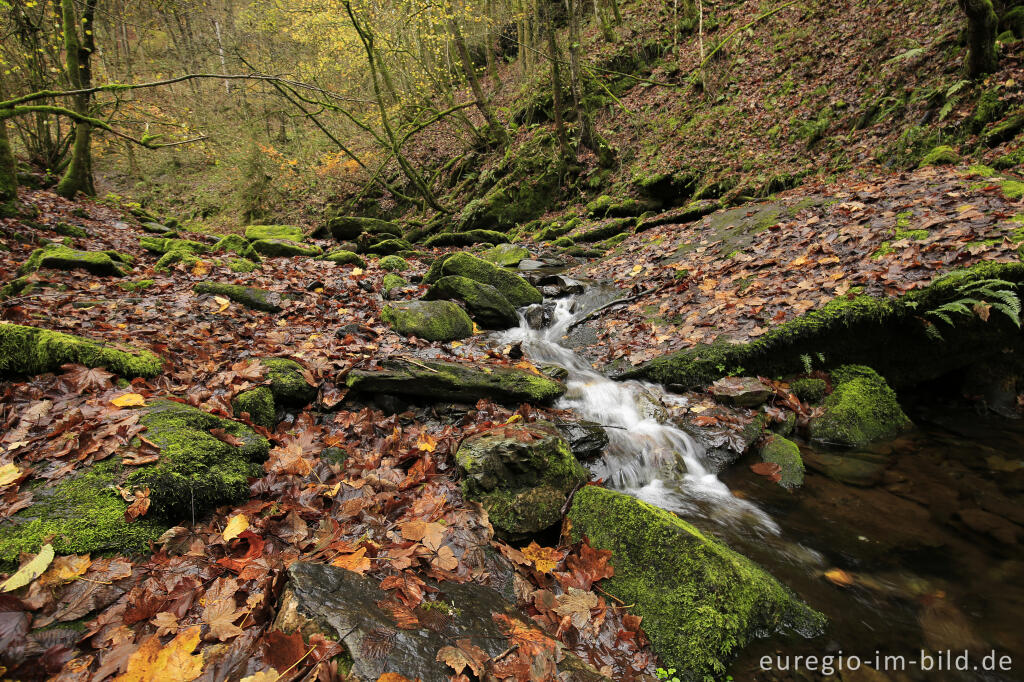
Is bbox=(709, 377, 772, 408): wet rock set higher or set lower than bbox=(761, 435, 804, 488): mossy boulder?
higher

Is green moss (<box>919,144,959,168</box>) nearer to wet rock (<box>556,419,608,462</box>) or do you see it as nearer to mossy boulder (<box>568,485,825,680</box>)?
wet rock (<box>556,419,608,462</box>)

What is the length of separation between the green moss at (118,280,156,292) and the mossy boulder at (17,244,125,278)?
61cm

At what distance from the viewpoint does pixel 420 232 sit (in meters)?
16.5

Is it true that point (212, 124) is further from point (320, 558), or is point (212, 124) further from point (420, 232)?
point (320, 558)

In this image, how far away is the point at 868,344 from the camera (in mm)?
4672

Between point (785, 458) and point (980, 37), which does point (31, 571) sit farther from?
point (980, 37)

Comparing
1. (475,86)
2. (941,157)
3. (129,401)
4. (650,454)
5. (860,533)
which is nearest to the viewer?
(129,401)

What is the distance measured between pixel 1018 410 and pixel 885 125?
23.8 ft

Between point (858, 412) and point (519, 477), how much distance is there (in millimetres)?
3706

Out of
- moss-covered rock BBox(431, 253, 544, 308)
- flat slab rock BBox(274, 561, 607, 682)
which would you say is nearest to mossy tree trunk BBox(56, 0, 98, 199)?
moss-covered rock BBox(431, 253, 544, 308)

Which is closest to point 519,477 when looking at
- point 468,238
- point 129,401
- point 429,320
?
point 129,401

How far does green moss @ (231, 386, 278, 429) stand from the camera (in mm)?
3570

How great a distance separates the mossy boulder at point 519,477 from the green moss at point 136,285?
20.5 ft

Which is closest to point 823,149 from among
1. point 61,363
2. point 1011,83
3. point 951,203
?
point 1011,83
